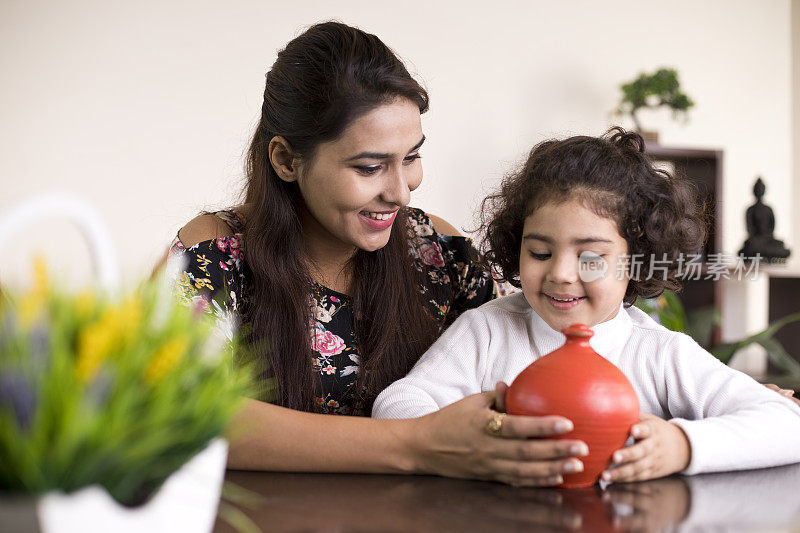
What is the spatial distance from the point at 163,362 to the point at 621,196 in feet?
3.29

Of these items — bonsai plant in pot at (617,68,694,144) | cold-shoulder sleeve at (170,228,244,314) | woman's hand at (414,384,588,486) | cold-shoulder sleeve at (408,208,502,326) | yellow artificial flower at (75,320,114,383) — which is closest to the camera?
yellow artificial flower at (75,320,114,383)

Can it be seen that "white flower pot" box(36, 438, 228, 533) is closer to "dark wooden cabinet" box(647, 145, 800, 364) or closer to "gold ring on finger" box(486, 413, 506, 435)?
"gold ring on finger" box(486, 413, 506, 435)

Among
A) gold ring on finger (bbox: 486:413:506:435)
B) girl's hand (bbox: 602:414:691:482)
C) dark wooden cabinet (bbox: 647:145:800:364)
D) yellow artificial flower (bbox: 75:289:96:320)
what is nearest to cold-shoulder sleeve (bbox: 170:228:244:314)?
gold ring on finger (bbox: 486:413:506:435)

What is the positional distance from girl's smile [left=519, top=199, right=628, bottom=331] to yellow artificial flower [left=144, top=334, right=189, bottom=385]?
83cm

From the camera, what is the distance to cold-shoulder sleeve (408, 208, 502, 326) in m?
1.83

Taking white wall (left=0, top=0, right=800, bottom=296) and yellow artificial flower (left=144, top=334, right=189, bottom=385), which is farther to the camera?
white wall (left=0, top=0, right=800, bottom=296)

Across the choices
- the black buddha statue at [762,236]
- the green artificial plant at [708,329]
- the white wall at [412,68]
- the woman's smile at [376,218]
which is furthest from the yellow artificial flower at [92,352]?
the black buddha statue at [762,236]

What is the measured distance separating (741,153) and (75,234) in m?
3.44

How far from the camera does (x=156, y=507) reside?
59 centimetres

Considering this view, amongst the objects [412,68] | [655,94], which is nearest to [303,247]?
[412,68]

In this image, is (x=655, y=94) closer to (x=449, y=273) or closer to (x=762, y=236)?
(x=762, y=236)

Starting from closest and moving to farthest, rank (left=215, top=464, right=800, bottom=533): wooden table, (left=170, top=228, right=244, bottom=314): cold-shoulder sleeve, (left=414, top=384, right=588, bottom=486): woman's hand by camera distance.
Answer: (left=215, top=464, right=800, bottom=533): wooden table
(left=414, top=384, right=588, bottom=486): woman's hand
(left=170, top=228, right=244, bottom=314): cold-shoulder sleeve

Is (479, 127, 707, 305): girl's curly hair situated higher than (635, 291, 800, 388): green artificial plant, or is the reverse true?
(479, 127, 707, 305): girl's curly hair

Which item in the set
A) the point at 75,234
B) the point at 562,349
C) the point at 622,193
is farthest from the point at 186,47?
the point at 562,349
